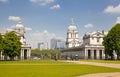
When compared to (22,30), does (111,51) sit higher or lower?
lower

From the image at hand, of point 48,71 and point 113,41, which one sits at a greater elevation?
point 113,41

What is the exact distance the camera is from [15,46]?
4803 inches

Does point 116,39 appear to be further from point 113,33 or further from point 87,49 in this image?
point 87,49

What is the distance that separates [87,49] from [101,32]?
18130mm

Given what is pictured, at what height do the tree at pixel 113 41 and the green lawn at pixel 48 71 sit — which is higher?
the tree at pixel 113 41

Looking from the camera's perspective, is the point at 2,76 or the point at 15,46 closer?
the point at 2,76

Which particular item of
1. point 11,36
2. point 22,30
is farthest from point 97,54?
point 11,36

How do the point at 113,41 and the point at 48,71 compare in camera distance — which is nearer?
the point at 48,71

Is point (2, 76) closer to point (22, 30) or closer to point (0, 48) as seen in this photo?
point (0, 48)

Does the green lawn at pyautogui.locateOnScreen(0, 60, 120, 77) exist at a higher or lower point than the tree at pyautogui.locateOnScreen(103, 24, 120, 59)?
lower

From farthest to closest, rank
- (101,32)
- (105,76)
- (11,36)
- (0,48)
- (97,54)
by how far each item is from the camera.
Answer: (101,32)
(97,54)
(11,36)
(0,48)
(105,76)

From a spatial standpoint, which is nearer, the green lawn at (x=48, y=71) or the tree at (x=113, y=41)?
the green lawn at (x=48, y=71)

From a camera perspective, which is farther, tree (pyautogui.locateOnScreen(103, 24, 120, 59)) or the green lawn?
tree (pyautogui.locateOnScreen(103, 24, 120, 59))

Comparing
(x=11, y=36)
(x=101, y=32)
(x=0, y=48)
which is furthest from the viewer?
(x=101, y=32)
